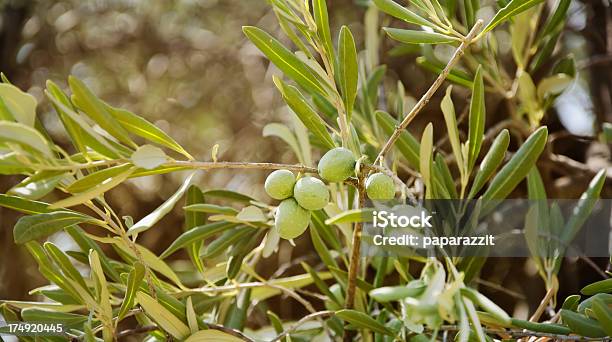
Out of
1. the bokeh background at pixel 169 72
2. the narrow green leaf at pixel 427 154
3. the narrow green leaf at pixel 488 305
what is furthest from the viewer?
the bokeh background at pixel 169 72

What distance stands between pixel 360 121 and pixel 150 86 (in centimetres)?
123

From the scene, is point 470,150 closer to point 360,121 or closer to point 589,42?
point 360,121

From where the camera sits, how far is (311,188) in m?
0.58

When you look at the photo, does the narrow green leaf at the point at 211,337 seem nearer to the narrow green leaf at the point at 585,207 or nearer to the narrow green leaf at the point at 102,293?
the narrow green leaf at the point at 102,293

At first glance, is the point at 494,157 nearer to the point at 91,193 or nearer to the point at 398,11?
the point at 398,11

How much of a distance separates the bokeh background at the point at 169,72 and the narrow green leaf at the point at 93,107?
1.02 metres

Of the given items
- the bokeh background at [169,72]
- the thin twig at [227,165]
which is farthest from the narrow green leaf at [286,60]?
the bokeh background at [169,72]

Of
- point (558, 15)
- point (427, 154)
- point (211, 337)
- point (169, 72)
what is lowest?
point (211, 337)

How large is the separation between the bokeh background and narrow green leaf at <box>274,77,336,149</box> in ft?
2.97

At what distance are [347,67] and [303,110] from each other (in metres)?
0.07

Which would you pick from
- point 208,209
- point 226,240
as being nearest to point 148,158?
point 208,209

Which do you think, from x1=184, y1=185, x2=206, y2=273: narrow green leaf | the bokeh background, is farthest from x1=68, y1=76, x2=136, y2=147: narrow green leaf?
the bokeh background

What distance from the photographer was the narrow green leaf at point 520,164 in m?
0.69

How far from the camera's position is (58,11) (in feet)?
6.64
